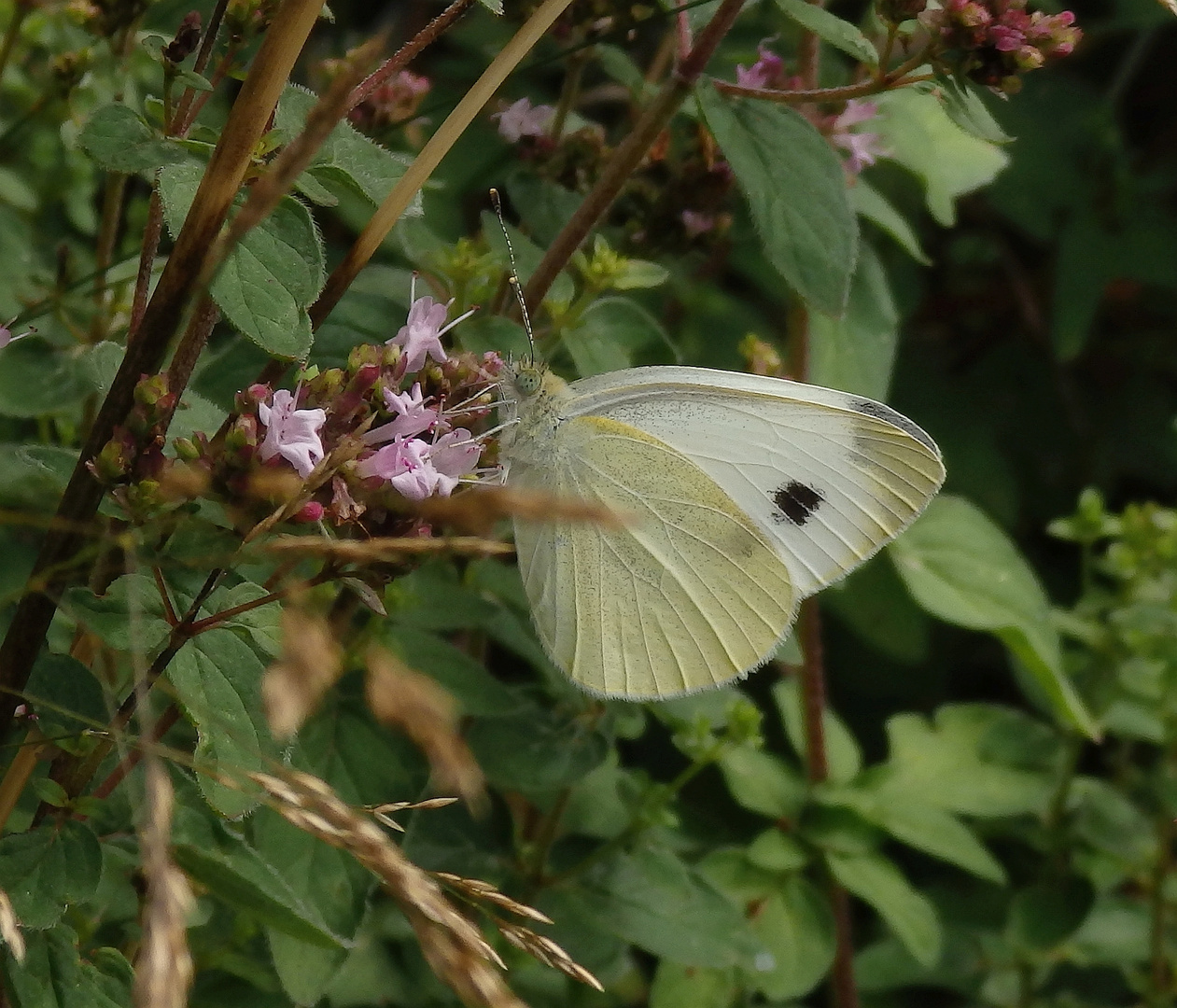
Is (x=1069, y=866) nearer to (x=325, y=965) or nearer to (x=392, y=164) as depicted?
(x=325, y=965)

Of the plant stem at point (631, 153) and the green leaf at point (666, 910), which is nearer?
the plant stem at point (631, 153)

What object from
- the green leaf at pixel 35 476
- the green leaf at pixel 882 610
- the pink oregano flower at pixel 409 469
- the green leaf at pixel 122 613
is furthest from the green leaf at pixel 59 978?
the green leaf at pixel 882 610

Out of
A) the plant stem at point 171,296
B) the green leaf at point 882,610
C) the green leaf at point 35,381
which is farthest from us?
the green leaf at point 882,610

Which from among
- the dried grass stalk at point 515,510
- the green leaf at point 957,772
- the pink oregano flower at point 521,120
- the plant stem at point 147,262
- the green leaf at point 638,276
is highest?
the dried grass stalk at point 515,510

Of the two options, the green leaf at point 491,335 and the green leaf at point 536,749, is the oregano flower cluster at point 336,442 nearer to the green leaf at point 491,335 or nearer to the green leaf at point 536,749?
the green leaf at point 491,335

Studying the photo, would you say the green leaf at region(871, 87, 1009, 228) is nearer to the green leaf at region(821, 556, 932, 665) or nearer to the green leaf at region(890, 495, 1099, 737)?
the green leaf at region(890, 495, 1099, 737)

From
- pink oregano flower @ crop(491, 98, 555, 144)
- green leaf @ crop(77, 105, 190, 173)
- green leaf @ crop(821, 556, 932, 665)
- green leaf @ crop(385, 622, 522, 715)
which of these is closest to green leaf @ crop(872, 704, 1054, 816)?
green leaf @ crop(821, 556, 932, 665)

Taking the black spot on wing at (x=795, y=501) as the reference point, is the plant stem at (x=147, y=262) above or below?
above
